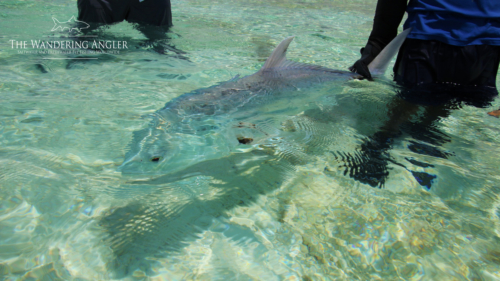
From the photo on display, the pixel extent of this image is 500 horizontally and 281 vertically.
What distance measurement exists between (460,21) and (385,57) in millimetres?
765

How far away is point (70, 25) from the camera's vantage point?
20.5 feet

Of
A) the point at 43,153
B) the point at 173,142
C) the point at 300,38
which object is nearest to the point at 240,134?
the point at 173,142

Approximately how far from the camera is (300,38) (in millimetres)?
6824

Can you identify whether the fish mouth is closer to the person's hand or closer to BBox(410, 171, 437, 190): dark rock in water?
BBox(410, 171, 437, 190): dark rock in water

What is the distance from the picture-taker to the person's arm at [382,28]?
2.95 metres

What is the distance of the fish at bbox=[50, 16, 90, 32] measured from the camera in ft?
19.4

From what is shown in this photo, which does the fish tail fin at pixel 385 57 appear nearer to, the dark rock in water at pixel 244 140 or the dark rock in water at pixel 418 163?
the dark rock in water at pixel 418 163

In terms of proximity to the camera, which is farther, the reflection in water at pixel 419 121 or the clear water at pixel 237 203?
the reflection in water at pixel 419 121

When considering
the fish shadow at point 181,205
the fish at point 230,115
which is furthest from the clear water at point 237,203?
the fish at point 230,115

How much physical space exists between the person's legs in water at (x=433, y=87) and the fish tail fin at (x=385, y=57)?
0.27ft

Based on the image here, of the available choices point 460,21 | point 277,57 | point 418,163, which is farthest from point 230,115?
point 460,21

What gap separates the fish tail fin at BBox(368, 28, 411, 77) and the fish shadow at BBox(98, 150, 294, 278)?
70.9 inches

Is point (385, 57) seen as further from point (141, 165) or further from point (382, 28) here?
point (141, 165)

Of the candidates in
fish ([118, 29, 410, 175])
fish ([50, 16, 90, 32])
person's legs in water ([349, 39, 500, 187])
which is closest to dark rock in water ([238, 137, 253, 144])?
fish ([118, 29, 410, 175])
